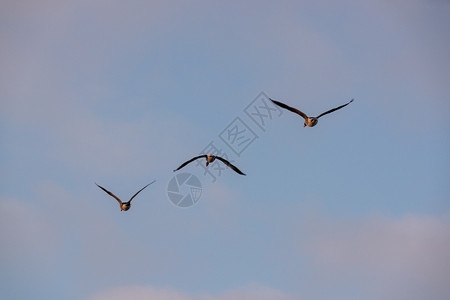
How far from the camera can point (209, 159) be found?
4853 centimetres

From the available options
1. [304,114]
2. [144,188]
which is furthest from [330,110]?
[144,188]

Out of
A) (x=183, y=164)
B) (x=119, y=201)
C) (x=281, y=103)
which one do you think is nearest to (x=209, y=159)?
(x=183, y=164)

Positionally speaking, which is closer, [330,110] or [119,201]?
[330,110]

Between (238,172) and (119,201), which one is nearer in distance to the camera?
(238,172)

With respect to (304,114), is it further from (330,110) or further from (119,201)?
Answer: (119,201)

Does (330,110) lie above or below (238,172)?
above

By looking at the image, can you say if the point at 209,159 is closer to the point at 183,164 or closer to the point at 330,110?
the point at 183,164

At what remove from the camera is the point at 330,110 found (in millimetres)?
47375

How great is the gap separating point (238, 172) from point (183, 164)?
3.51m

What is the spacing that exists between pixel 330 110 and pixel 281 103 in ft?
10.1

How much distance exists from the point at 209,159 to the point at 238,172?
2.02 metres

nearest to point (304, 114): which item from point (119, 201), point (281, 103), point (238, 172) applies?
point (281, 103)

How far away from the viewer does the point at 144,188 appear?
2074 inches

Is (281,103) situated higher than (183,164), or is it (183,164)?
(281,103)
